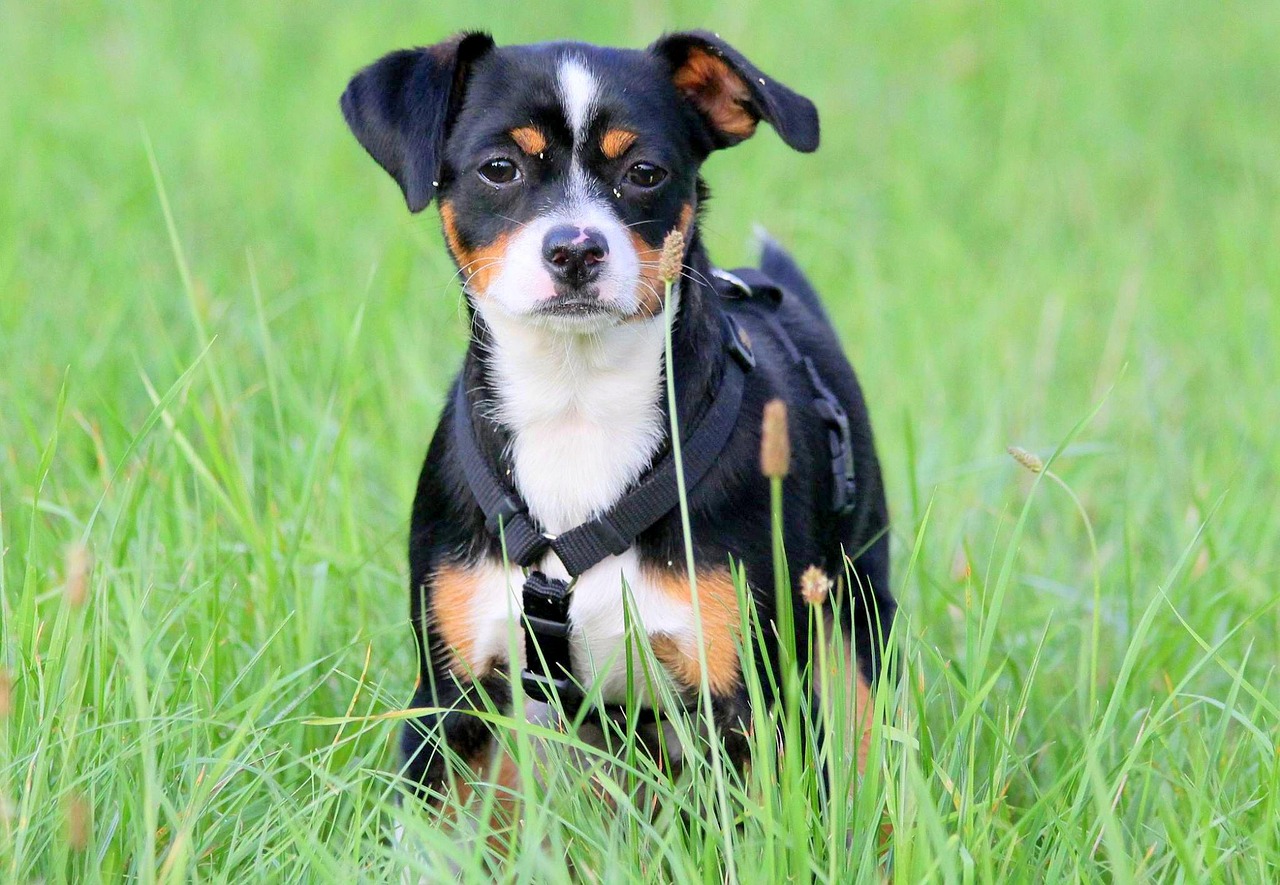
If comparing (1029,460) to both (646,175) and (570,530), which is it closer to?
(570,530)

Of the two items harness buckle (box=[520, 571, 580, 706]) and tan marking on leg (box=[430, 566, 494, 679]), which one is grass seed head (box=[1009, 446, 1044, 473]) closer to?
harness buckle (box=[520, 571, 580, 706])

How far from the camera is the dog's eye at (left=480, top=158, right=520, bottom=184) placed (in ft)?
9.25

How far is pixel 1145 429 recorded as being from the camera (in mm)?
5008

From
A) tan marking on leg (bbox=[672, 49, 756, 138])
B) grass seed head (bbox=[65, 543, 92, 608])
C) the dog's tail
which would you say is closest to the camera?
grass seed head (bbox=[65, 543, 92, 608])

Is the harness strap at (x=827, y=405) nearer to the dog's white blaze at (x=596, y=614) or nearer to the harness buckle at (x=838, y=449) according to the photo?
the harness buckle at (x=838, y=449)

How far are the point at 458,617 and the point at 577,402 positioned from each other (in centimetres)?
45

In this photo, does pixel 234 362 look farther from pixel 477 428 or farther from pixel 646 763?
pixel 646 763

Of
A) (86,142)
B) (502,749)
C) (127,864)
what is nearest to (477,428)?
(502,749)

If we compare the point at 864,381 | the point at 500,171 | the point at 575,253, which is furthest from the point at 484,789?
A: the point at 864,381

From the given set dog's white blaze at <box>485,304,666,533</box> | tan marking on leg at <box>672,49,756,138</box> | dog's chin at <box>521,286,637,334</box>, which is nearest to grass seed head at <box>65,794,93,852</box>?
dog's white blaze at <box>485,304,666,533</box>

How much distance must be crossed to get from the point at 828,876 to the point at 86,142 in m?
4.99

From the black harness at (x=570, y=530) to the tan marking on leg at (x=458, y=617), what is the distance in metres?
0.10

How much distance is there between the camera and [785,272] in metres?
3.84

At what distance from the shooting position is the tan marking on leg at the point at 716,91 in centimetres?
301
